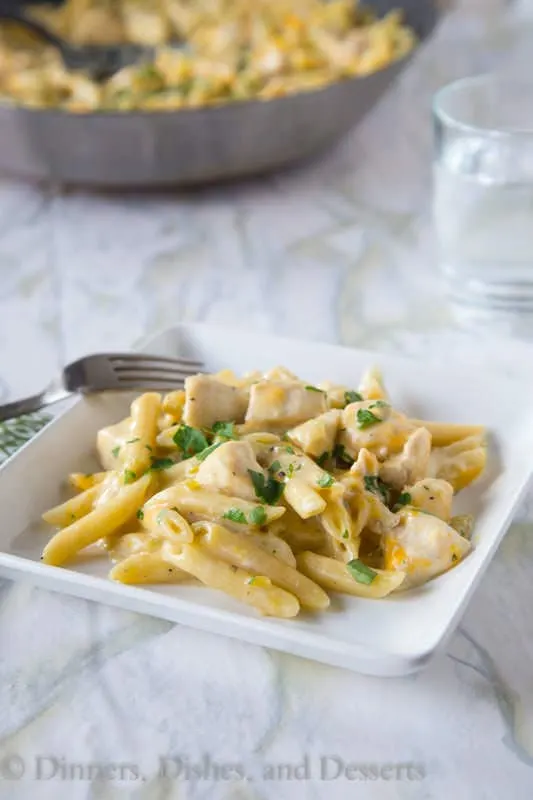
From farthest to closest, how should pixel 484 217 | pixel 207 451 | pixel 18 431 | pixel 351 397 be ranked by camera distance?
pixel 484 217 → pixel 18 431 → pixel 351 397 → pixel 207 451

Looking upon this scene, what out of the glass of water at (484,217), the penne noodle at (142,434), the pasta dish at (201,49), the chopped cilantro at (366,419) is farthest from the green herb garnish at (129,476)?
the pasta dish at (201,49)

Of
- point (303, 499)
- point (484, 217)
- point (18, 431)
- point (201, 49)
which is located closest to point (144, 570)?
point (303, 499)

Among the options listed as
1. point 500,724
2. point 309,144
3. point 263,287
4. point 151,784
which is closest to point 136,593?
point 151,784

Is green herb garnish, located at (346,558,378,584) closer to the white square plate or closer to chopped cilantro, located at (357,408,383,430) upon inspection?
the white square plate

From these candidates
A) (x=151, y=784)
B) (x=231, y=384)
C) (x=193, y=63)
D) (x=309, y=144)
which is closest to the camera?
(x=151, y=784)

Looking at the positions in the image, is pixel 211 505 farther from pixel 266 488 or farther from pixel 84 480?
pixel 84 480

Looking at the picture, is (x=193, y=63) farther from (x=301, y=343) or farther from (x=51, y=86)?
(x=301, y=343)

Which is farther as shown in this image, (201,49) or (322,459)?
(201,49)

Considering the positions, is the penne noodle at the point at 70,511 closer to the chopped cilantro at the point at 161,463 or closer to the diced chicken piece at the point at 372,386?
the chopped cilantro at the point at 161,463
